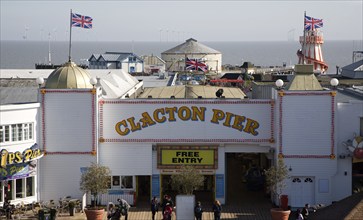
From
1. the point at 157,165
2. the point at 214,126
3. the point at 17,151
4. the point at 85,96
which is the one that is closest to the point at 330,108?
the point at 214,126

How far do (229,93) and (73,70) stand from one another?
689 inches

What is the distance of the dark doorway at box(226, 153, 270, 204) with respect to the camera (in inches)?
1721

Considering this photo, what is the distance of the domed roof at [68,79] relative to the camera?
4144 cm

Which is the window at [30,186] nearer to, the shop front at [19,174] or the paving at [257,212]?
the shop front at [19,174]

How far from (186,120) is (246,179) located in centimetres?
688

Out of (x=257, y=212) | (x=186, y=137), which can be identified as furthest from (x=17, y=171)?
(x=257, y=212)

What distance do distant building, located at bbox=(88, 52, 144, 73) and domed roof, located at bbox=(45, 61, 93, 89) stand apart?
8071cm

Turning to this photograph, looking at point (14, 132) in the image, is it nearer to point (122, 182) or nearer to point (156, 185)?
point (122, 182)

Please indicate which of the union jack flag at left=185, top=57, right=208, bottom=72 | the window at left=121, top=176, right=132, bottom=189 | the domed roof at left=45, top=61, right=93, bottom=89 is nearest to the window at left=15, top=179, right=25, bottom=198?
the domed roof at left=45, top=61, right=93, bottom=89

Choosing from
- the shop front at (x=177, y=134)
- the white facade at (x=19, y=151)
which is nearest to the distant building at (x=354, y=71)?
the shop front at (x=177, y=134)

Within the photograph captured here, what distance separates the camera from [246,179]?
4647cm

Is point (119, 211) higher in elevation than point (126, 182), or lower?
lower

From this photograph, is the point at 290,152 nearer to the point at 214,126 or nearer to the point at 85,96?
the point at 214,126

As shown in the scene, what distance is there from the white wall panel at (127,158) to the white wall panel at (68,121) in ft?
3.44
